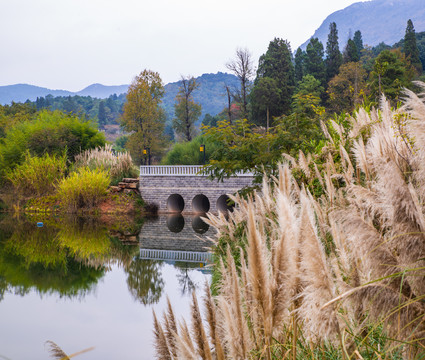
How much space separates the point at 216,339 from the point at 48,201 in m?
17.9

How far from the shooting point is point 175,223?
637 inches

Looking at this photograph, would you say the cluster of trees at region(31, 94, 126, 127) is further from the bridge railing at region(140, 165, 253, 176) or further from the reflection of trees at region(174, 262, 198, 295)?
the reflection of trees at region(174, 262, 198, 295)

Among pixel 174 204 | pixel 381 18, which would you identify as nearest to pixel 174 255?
pixel 174 204

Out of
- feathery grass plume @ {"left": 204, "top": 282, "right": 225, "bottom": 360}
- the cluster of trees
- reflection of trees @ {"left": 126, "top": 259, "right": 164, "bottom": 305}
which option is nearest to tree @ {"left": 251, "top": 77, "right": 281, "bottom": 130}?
reflection of trees @ {"left": 126, "top": 259, "right": 164, "bottom": 305}

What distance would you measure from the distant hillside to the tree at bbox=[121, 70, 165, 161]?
72.6 meters

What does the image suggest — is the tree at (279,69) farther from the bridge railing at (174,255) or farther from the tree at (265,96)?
the bridge railing at (174,255)

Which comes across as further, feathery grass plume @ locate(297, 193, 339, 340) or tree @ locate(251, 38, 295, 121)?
tree @ locate(251, 38, 295, 121)

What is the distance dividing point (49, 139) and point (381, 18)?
472 ft

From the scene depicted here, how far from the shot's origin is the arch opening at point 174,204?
67.6 feet

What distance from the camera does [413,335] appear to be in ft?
3.93

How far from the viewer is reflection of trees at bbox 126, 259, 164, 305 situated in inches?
293

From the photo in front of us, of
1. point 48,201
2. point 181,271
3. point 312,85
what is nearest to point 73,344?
point 181,271

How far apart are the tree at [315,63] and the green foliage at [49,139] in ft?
58.4

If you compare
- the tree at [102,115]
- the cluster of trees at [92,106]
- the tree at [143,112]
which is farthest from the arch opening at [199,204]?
the tree at [102,115]
